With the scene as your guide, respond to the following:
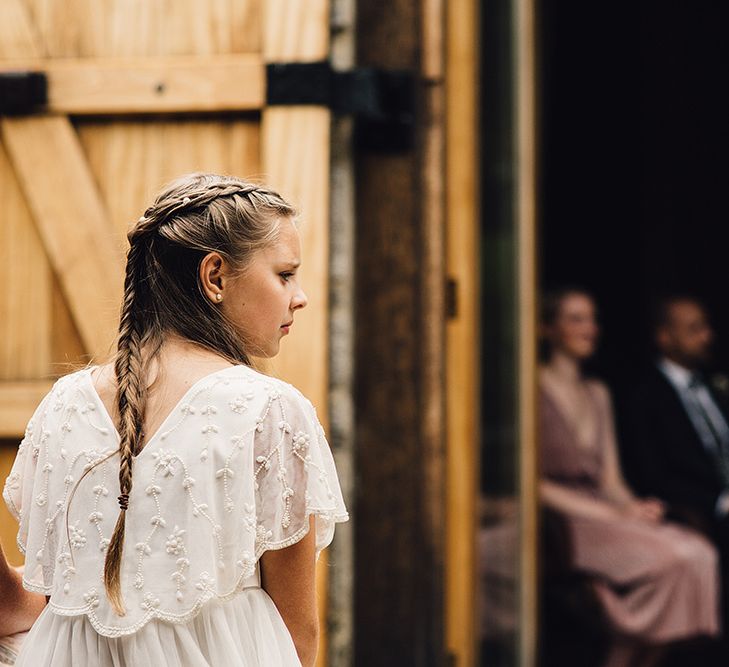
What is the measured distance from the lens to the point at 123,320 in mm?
1696

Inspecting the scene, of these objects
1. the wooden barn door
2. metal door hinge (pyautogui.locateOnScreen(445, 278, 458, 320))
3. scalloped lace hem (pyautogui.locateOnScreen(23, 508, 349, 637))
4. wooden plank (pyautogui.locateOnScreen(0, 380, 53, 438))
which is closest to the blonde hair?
scalloped lace hem (pyautogui.locateOnScreen(23, 508, 349, 637))

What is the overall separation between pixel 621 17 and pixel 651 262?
4.59 feet

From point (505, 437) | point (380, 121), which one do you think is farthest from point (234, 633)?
point (505, 437)

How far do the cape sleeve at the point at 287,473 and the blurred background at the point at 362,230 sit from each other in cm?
128

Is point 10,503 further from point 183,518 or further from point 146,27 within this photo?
point 146,27

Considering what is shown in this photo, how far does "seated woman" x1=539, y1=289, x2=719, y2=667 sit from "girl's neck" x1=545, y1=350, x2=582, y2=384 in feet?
0.10

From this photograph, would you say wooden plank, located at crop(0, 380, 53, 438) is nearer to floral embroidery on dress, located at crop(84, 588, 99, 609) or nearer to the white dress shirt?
floral embroidery on dress, located at crop(84, 588, 99, 609)

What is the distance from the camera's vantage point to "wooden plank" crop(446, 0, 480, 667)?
136 inches

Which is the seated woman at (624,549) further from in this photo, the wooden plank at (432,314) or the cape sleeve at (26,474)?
the cape sleeve at (26,474)

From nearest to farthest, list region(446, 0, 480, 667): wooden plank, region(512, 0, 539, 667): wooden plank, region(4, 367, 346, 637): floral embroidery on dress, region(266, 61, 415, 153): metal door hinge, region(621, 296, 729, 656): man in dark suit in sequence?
1. region(4, 367, 346, 637): floral embroidery on dress
2. region(266, 61, 415, 153): metal door hinge
3. region(446, 0, 480, 667): wooden plank
4. region(512, 0, 539, 667): wooden plank
5. region(621, 296, 729, 656): man in dark suit

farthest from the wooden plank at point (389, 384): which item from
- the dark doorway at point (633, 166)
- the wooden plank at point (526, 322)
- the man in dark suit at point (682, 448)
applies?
the dark doorway at point (633, 166)

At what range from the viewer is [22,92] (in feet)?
9.78

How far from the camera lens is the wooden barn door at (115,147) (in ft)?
9.68

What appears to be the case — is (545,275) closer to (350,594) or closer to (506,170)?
(506,170)
